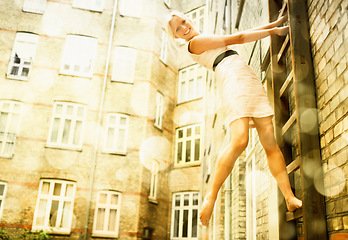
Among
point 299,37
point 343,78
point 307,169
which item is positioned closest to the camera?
point 343,78

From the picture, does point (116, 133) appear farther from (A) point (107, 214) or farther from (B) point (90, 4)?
(B) point (90, 4)

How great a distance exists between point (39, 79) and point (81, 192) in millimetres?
5753

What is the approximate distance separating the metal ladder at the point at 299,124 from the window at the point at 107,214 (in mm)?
13262

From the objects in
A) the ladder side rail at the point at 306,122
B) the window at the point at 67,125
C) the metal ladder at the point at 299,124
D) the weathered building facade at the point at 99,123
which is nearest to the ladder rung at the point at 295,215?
the metal ladder at the point at 299,124

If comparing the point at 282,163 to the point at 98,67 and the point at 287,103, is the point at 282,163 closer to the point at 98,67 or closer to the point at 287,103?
the point at 287,103

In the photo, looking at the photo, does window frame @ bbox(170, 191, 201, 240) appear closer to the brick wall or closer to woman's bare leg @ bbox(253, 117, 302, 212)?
woman's bare leg @ bbox(253, 117, 302, 212)

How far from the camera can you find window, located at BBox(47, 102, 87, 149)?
52.6 feet

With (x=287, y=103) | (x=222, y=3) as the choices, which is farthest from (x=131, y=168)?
(x=287, y=103)

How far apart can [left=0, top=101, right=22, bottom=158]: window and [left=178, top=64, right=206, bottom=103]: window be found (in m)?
8.68

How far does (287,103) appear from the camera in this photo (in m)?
3.52

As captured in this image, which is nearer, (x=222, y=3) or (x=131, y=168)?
(x=222, y=3)

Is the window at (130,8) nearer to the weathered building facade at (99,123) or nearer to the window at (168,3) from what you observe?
the weathered building facade at (99,123)

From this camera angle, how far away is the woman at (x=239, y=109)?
2.58m

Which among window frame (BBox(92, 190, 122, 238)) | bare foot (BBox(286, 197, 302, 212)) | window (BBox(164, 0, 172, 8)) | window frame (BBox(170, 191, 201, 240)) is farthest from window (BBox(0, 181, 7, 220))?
bare foot (BBox(286, 197, 302, 212))
